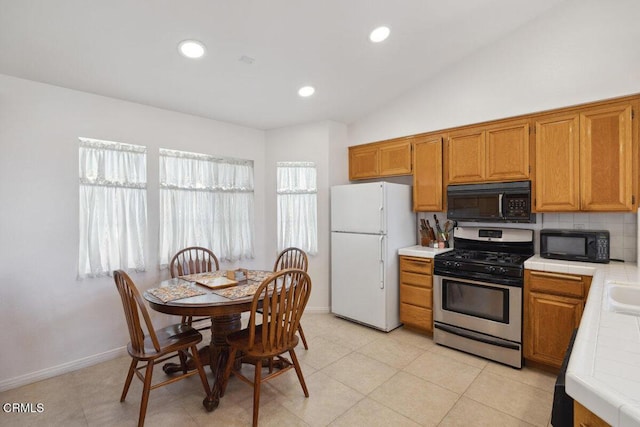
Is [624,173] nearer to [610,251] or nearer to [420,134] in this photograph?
[610,251]

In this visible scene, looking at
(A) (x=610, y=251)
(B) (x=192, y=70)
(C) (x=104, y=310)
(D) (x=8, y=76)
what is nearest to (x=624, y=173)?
(A) (x=610, y=251)

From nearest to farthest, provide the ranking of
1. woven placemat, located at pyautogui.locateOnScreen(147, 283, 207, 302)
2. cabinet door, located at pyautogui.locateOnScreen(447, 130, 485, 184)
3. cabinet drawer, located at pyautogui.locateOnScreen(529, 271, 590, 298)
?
woven placemat, located at pyautogui.locateOnScreen(147, 283, 207, 302), cabinet drawer, located at pyautogui.locateOnScreen(529, 271, 590, 298), cabinet door, located at pyautogui.locateOnScreen(447, 130, 485, 184)

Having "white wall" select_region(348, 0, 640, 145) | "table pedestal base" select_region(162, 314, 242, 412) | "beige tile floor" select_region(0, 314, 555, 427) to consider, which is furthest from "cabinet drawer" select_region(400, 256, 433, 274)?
"table pedestal base" select_region(162, 314, 242, 412)

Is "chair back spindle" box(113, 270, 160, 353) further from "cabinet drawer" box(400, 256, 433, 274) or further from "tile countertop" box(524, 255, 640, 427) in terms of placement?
"cabinet drawer" box(400, 256, 433, 274)

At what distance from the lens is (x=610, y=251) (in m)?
2.73

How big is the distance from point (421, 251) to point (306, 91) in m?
2.15

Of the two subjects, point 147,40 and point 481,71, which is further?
point 481,71

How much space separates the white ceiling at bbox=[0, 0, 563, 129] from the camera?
2145 millimetres

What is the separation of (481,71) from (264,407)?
365cm

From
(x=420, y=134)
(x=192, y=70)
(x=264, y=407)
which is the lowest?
(x=264, y=407)

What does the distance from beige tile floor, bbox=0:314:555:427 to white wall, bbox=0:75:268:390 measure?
246mm

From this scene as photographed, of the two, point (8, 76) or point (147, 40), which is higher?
point (147, 40)

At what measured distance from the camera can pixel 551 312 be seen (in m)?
2.54

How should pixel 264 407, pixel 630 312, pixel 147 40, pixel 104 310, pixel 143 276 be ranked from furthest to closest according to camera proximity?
pixel 143 276
pixel 104 310
pixel 147 40
pixel 264 407
pixel 630 312
